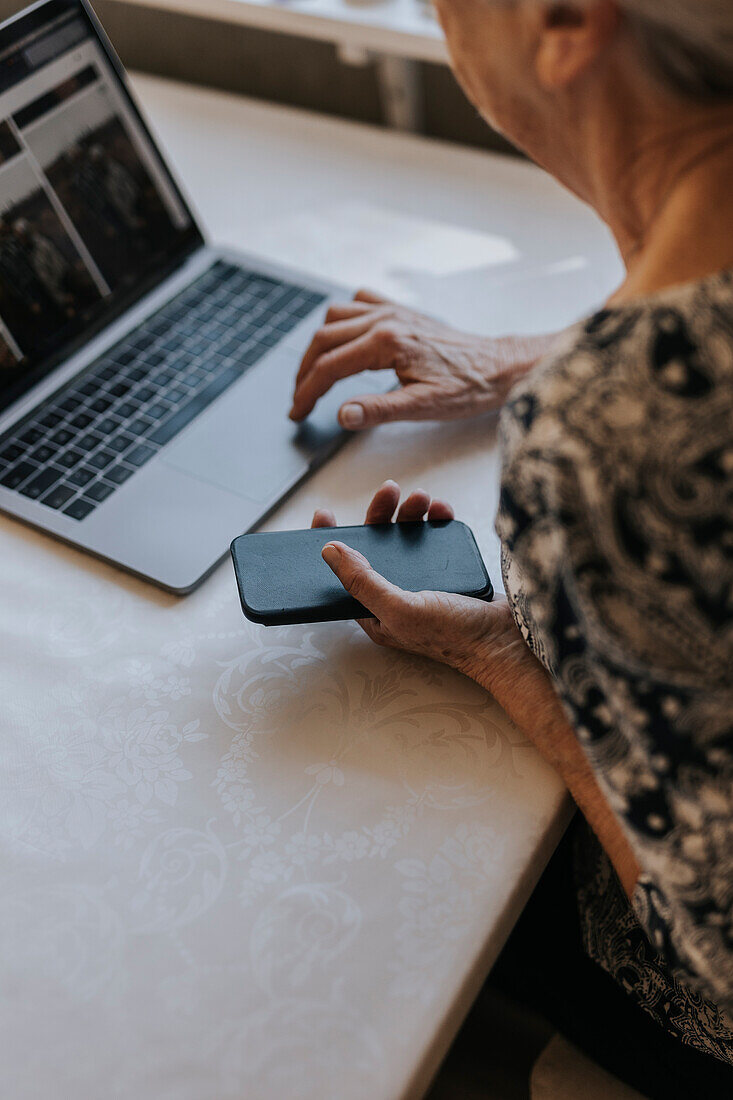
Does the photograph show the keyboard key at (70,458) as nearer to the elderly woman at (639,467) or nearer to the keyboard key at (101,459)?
the keyboard key at (101,459)

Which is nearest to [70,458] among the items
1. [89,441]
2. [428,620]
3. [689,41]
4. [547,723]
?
[89,441]

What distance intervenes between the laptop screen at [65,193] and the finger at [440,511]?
0.41 metres

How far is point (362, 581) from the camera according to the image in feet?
2.18

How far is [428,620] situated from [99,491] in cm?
32

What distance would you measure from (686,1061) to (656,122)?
64 centimetres

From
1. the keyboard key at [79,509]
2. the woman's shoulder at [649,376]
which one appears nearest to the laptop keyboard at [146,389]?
the keyboard key at [79,509]

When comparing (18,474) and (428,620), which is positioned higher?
(18,474)

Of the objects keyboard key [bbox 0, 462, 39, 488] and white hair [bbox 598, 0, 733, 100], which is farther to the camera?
keyboard key [bbox 0, 462, 39, 488]

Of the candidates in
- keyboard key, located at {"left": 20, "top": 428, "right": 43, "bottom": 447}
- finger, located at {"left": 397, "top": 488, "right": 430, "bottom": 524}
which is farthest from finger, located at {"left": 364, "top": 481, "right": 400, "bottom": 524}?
keyboard key, located at {"left": 20, "top": 428, "right": 43, "bottom": 447}

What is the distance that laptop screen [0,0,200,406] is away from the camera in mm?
851

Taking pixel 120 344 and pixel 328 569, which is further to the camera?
pixel 120 344

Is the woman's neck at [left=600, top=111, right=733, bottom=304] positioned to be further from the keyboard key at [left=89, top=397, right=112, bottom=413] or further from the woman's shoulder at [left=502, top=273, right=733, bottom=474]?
the keyboard key at [left=89, top=397, right=112, bottom=413]

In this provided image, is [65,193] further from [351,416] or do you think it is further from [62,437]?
[351,416]

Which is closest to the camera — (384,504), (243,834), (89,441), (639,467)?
(639,467)
